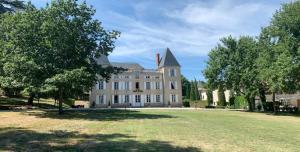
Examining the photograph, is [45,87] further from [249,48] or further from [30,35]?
[249,48]

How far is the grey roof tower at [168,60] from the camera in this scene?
65.9 meters

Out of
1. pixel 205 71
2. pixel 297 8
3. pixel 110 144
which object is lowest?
pixel 110 144

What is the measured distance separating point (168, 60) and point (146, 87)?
6.27 metres

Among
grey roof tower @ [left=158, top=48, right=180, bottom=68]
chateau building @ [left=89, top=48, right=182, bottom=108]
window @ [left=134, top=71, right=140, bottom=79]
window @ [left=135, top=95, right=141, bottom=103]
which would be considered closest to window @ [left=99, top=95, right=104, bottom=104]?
chateau building @ [left=89, top=48, right=182, bottom=108]

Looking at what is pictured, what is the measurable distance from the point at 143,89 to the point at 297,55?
3176cm

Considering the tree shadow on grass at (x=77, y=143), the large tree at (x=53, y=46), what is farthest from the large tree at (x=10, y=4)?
the tree shadow on grass at (x=77, y=143)

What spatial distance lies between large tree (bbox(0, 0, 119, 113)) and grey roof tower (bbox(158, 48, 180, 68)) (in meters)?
36.3

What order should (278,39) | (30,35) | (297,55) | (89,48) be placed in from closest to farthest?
(30,35)
(89,48)
(297,55)
(278,39)

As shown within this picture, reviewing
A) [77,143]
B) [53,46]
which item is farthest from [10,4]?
[77,143]

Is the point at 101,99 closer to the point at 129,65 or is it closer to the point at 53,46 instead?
the point at 129,65

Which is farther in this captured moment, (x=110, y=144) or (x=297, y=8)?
(x=297, y=8)

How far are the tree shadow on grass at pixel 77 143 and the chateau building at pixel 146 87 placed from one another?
47.2 m

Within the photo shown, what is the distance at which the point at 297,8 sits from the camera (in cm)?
3953

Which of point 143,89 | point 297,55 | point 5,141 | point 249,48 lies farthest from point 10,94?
point 5,141
